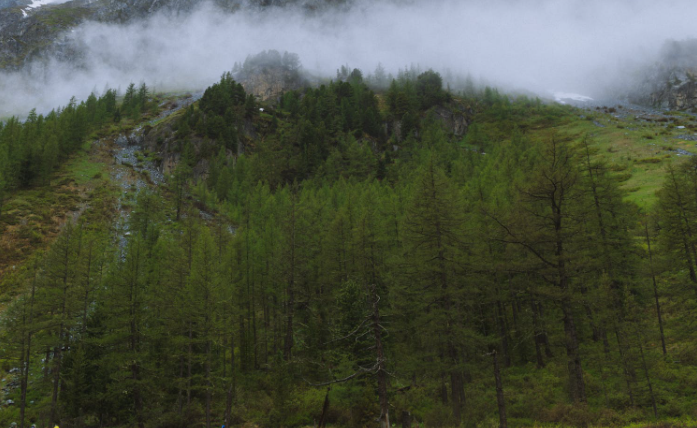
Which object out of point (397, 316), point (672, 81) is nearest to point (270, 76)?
point (397, 316)

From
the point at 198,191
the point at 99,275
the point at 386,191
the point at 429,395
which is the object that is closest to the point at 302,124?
the point at 198,191

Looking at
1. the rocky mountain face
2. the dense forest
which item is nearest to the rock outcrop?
the dense forest

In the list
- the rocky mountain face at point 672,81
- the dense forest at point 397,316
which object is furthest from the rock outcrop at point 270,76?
the rocky mountain face at point 672,81

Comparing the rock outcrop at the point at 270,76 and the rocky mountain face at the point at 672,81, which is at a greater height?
the rock outcrop at the point at 270,76

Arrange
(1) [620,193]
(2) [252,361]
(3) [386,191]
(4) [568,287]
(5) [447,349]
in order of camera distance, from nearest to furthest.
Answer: (4) [568,287], (5) [447,349], (1) [620,193], (2) [252,361], (3) [386,191]

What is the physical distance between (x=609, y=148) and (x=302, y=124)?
70.6 m

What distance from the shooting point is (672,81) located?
519 feet

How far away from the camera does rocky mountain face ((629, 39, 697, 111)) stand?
145250 mm

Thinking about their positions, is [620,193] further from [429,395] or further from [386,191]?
[386,191]

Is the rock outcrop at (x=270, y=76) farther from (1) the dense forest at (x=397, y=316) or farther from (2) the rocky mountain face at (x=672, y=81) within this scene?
(2) the rocky mountain face at (x=672, y=81)

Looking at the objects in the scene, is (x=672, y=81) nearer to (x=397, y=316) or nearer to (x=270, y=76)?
(x=270, y=76)

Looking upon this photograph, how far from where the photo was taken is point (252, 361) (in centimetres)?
3316

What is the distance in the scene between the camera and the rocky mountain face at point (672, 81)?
477ft

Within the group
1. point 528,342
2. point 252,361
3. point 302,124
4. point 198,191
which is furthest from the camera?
point 302,124
